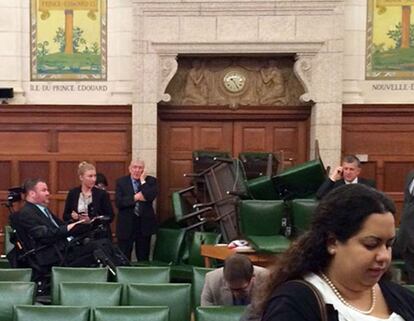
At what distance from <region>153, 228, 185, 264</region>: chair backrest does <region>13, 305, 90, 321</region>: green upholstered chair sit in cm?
374

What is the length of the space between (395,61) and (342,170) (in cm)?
245

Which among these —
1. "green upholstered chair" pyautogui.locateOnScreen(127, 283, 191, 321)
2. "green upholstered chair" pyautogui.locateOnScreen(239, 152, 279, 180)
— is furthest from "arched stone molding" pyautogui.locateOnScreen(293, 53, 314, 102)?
"green upholstered chair" pyautogui.locateOnScreen(127, 283, 191, 321)

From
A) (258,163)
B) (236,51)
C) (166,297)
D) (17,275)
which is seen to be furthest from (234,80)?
(166,297)

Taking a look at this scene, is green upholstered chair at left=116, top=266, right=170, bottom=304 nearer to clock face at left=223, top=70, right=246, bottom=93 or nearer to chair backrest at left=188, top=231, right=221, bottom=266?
chair backrest at left=188, top=231, right=221, bottom=266

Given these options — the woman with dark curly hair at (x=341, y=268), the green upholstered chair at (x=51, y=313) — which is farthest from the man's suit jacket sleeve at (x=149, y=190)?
the woman with dark curly hair at (x=341, y=268)

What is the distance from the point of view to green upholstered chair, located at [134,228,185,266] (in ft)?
24.4

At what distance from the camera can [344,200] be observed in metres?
1.60

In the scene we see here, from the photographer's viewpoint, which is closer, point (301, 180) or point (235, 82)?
point (301, 180)

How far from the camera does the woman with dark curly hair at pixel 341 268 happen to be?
1.54 m

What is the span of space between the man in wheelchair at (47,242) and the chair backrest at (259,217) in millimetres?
1429

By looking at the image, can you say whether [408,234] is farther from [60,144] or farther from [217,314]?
[60,144]

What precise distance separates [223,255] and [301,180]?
1747 millimetres

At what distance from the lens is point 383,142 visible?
8547mm

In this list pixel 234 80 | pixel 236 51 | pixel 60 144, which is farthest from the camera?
pixel 234 80
